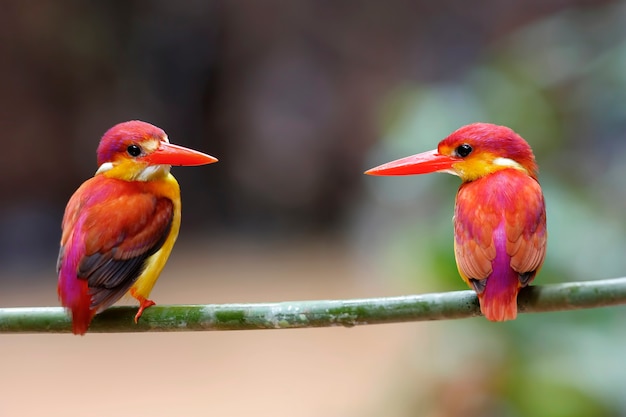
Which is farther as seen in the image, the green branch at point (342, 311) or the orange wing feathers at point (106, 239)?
the orange wing feathers at point (106, 239)

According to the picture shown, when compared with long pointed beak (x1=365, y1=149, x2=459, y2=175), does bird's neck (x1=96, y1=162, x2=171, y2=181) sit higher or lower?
lower

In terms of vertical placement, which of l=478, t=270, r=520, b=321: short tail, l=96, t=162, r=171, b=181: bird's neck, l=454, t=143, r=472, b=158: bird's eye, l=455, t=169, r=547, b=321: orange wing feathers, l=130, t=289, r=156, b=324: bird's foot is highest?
l=454, t=143, r=472, b=158: bird's eye

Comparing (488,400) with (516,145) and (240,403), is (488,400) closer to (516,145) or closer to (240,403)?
(516,145)

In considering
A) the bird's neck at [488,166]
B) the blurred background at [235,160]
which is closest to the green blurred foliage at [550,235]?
the blurred background at [235,160]

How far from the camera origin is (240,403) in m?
3.40

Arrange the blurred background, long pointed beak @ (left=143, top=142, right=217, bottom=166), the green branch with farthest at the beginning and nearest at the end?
the blurred background → long pointed beak @ (left=143, top=142, right=217, bottom=166) → the green branch

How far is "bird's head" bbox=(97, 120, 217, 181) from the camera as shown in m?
0.75

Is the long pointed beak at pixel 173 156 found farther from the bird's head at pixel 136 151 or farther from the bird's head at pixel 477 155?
the bird's head at pixel 477 155

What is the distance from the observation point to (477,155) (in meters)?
0.73

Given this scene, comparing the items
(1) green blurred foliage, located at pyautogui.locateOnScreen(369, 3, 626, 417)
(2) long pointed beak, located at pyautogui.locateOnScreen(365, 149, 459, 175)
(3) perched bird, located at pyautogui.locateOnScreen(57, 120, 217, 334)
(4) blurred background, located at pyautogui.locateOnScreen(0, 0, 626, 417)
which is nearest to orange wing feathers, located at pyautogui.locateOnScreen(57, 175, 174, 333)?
(3) perched bird, located at pyautogui.locateOnScreen(57, 120, 217, 334)

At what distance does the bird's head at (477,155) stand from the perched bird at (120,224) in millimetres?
200

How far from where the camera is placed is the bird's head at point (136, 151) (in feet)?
2.45

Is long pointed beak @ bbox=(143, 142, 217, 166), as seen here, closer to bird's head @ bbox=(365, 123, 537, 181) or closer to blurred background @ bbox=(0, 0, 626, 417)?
bird's head @ bbox=(365, 123, 537, 181)

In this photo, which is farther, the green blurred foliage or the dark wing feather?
the green blurred foliage
